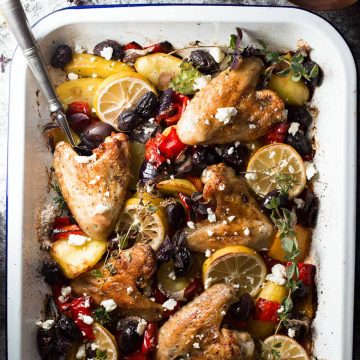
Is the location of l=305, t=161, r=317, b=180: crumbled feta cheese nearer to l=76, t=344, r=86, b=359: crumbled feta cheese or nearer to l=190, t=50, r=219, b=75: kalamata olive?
l=190, t=50, r=219, b=75: kalamata olive

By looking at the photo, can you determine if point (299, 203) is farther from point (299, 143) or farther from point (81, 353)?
point (81, 353)

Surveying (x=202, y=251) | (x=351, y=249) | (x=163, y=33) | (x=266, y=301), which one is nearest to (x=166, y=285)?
(x=202, y=251)

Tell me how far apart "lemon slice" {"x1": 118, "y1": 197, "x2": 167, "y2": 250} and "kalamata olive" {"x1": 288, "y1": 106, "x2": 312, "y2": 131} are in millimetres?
781

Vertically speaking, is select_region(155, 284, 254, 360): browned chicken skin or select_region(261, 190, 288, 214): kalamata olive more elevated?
select_region(261, 190, 288, 214): kalamata olive

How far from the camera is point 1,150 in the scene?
3.53m

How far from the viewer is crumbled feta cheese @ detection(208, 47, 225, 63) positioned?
3328 mm

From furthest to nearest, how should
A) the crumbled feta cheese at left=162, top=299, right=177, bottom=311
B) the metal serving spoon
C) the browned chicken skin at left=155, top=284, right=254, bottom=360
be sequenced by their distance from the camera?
the crumbled feta cheese at left=162, top=299, right=177, bottom=311 < the browned chicken skin at left=155, top=284, right=254, bottom=360 < the metal serving spoon

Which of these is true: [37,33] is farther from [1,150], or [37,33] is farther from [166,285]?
[166,285]

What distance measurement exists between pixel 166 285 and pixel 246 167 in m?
0.68

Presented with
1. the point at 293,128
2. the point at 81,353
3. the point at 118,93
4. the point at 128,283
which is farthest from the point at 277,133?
the point at 81,353

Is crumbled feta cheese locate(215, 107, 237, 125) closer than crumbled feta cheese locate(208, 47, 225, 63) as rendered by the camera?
Yes

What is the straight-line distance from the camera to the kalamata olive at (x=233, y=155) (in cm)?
334

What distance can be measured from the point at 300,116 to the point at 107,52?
3.18 ft

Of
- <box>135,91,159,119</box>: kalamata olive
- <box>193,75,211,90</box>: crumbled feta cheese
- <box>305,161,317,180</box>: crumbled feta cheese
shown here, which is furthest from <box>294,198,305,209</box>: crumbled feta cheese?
<box>135,91,159,119</box>: kalamata olive
